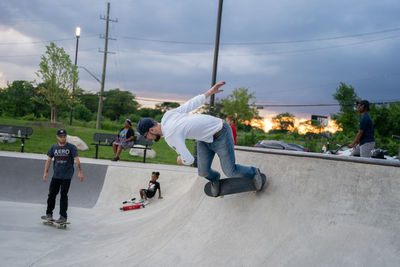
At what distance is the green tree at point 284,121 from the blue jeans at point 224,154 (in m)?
80.2

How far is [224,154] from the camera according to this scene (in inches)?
141

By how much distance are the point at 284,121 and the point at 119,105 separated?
137 feet

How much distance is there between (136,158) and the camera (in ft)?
47.8

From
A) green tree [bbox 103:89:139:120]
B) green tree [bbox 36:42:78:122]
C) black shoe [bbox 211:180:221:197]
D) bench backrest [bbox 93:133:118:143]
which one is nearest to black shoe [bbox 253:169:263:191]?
black shoe [bbox 211:180:221:197]

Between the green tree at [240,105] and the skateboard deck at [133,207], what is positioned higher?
the green tree at [240,105]

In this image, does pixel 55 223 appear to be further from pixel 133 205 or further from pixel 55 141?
pixel 55 141

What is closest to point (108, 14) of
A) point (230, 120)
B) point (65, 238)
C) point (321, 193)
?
point (230, 120)

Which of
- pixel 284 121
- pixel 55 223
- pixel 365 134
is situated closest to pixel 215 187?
pixel 365 134

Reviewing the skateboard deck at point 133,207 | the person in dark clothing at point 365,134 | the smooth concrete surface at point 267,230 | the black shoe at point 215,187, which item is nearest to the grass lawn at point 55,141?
the skateboard deck at point 133,207

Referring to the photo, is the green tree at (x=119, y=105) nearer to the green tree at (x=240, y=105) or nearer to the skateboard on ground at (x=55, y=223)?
the green tree at (x=240, y=105)

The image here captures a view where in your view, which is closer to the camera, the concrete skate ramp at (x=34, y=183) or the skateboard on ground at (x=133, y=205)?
the skateboard on ground at (x=133, y=205)

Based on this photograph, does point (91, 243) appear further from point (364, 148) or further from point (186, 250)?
point (364, 148)

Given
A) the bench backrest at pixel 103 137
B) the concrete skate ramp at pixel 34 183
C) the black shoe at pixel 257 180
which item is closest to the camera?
the black shoe at pixel 257 180

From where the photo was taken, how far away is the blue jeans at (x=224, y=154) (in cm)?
352
